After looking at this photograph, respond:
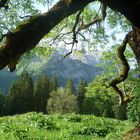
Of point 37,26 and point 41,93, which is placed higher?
point 37,26

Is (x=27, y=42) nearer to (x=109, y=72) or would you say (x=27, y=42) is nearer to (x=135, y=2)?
(x=135, y=2)

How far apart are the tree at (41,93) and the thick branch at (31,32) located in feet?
380

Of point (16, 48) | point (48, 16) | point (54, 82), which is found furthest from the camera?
point (54, 82)

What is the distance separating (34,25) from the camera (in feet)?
38.7

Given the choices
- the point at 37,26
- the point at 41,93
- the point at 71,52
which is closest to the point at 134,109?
the point at 71,52

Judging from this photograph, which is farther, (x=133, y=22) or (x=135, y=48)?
(x=135, y=48)

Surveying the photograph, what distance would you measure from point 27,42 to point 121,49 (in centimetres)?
653

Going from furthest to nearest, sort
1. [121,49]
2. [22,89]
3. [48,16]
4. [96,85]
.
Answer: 1. [22,89]
2. [96,85]
3. [121,49]
4. [48,16]

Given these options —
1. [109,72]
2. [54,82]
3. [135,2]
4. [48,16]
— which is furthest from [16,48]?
[54,82]

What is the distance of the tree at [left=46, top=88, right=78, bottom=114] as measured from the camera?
11931cm

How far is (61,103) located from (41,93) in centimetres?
1302

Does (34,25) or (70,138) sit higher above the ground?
(34,25)

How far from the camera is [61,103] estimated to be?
120 m

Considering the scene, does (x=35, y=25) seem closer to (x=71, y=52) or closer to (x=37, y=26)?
(x=37, y=26)
